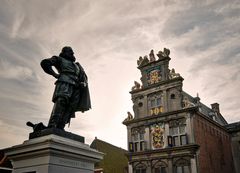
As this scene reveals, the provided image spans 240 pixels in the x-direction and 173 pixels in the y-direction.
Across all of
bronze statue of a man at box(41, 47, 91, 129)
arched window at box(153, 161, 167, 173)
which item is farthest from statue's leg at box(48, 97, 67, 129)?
arched window at box(153, 161, 167, 173)

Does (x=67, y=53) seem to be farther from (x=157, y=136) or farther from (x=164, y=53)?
(x=164, y=53)

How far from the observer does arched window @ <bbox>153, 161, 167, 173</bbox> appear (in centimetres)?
2275

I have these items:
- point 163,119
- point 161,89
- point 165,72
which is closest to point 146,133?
point 163,119

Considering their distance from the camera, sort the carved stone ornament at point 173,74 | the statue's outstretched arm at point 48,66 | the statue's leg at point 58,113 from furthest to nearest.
A: the carved stone ornament at point 173,74, the statue's outstretched arm at point 48,66, the statue's leg at point 58,113

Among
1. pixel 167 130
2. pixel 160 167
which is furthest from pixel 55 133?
pixel 160 167

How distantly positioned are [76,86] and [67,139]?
113cm

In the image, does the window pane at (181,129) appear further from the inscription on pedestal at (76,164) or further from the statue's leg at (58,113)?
the statue's leg at (58,113)

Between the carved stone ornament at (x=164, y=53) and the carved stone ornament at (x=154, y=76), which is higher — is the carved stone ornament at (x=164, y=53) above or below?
above

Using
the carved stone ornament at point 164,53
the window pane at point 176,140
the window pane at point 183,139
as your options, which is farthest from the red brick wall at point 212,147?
the carved stone ornament at point 164,53

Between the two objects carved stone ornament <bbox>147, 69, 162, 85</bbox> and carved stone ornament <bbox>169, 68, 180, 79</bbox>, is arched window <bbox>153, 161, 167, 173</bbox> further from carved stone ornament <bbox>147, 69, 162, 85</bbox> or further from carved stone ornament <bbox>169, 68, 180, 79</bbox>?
carved stone ornament <bbox>169, 68, 180, 79</bbox>

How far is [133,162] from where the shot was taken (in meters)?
24.7

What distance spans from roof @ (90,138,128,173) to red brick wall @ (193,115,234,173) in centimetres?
1024

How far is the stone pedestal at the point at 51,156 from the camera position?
14.2 ft

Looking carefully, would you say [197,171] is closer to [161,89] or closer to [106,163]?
[161,89]
